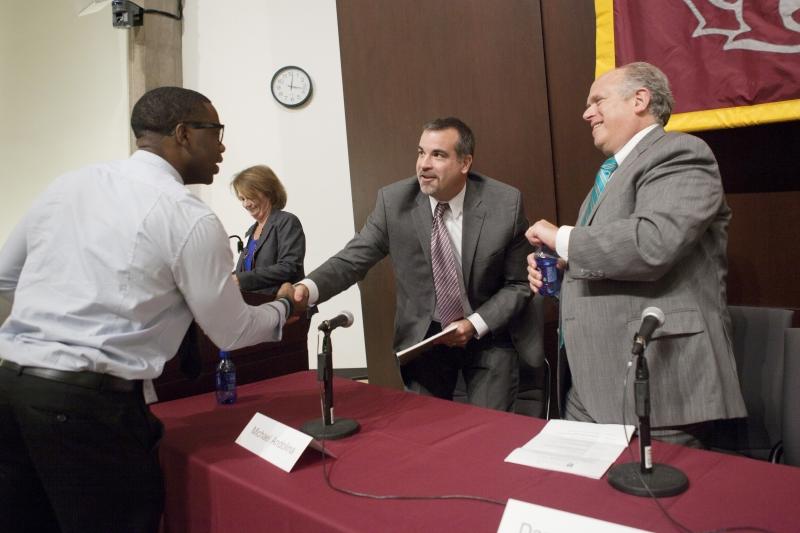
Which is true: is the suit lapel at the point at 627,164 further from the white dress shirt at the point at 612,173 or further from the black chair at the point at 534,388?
the black chair at the point at 534,388

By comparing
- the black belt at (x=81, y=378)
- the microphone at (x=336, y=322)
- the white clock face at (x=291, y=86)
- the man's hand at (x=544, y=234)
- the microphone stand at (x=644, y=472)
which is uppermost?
the white clock face at (x=291, y=86)

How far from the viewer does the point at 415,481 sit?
1256 mm

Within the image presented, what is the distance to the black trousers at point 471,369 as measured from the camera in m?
2.36

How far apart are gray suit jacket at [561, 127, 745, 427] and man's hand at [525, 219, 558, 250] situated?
82 mm

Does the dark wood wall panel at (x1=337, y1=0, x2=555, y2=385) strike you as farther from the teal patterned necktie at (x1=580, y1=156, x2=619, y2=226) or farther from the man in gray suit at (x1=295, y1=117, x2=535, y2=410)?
the teal patterned necktie at (x1=580, y1=156, x2=619, y2=226)

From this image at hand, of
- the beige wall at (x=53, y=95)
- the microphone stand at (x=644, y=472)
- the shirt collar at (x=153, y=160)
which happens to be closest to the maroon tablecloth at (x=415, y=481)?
the microphone stand at (x=644, y=472)

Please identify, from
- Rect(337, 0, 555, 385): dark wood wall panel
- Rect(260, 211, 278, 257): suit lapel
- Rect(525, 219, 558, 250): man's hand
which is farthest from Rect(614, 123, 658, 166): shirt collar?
Rect(260, 211, 278, 257): suit lapel

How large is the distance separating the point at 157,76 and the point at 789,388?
5282 mm

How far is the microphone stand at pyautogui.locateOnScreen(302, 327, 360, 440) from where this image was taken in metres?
1.57

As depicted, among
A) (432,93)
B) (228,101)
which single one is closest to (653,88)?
(432,93)

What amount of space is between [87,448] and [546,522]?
1005 millimetres

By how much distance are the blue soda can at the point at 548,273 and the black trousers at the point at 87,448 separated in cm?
116

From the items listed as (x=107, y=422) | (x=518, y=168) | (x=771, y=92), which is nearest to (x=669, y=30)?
(x=771, y=92)

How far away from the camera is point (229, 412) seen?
1.91m
